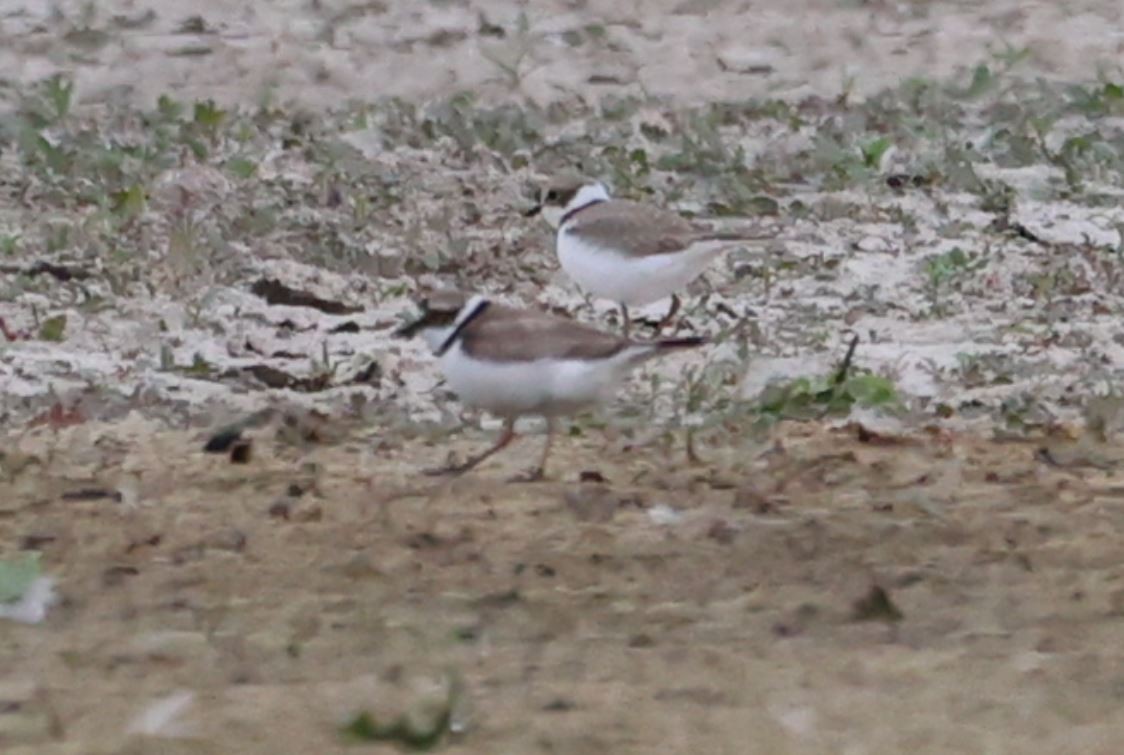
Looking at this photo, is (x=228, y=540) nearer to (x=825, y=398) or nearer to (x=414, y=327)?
(x=414, y=327)

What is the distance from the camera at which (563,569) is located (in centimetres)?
616

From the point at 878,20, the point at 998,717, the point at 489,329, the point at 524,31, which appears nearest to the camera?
the point at 998,717

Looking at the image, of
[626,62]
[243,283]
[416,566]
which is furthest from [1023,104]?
[416,566]

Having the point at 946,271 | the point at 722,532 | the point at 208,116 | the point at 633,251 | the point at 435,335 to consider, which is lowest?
the point at 946,271

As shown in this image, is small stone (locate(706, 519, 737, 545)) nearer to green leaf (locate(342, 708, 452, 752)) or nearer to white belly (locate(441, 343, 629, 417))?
white belly (locate(441, 343, 629, 417))

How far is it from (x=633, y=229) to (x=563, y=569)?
386 cm

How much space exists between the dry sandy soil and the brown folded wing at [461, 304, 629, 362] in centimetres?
30

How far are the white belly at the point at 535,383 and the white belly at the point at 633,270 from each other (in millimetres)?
2266

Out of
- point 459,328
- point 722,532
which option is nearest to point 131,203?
point 459,328

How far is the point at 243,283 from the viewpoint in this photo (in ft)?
Result: 34.1

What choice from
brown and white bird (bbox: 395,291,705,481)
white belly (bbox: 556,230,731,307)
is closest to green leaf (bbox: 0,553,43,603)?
brown and white bird (bbox: 395,291,705,481)

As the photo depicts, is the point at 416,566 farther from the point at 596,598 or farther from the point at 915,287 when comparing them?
the point at 915,287

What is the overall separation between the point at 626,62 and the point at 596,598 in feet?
30.0

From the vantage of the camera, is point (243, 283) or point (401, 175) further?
point (401, 175)
